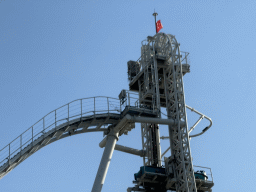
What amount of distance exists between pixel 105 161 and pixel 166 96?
28.4 feet

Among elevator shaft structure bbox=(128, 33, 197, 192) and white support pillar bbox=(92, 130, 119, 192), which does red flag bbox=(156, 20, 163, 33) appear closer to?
elevator shaft structure bbox=(128, 33, 197, 192)

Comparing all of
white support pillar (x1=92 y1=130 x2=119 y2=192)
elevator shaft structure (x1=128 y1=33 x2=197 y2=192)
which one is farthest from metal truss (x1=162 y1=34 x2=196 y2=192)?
white support pillar (x1=92 y1=130 x2=119 y2=192)

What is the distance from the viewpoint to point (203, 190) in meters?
54.3

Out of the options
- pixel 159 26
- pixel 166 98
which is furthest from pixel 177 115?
pixel 159 26

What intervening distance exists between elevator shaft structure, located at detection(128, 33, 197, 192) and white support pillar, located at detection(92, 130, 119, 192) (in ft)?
13.6

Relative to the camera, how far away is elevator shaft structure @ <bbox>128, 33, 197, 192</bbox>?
52.6 meters

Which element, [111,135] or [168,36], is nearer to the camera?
[111,135]

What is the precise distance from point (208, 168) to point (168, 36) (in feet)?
40.6

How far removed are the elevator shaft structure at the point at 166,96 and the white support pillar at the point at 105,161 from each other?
4.16 metres

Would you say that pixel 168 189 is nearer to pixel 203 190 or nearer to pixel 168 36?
pixel 203 190

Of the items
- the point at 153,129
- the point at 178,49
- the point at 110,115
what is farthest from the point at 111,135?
the point at 178,49

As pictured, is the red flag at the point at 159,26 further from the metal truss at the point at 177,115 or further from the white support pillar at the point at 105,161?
the white support pillar at the point at 105,161

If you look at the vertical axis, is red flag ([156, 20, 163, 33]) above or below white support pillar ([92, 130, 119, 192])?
above

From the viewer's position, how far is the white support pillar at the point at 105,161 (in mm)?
50469
